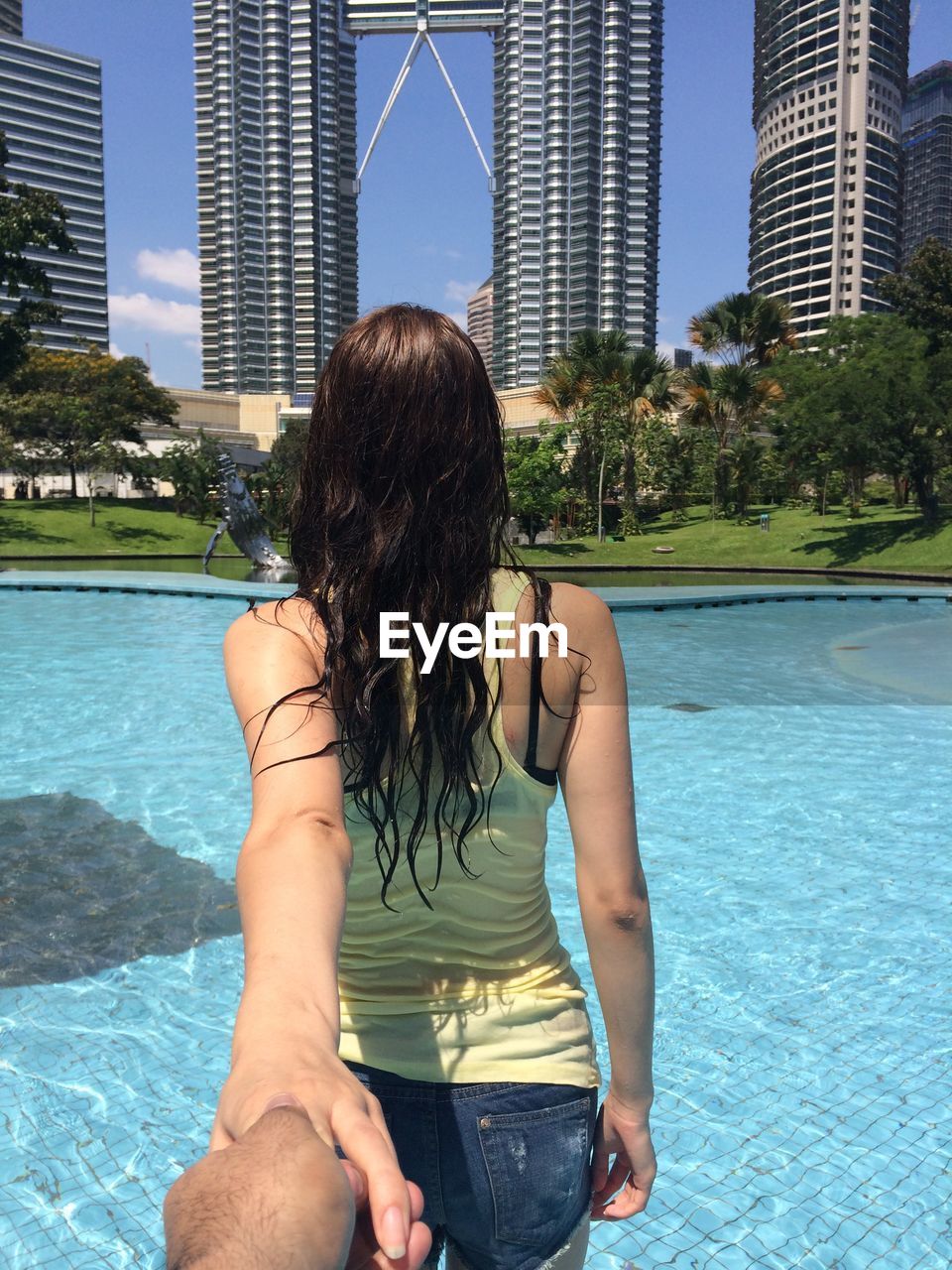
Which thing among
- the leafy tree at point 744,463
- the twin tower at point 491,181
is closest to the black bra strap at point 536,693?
the leafy tree at point 744,463

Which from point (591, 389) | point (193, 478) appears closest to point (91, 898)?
point (591, 389)

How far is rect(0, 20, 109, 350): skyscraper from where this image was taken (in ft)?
311

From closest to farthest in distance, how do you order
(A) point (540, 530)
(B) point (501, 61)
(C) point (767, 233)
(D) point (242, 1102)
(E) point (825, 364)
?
(D) point (242, 1102)
(E) point (825, 364)
(A) point (540, 530)
(B) point (501, 61)
(C) point (767, 233)

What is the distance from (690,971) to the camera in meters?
4.60

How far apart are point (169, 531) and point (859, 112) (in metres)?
95.7

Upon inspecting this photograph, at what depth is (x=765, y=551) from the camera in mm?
30016

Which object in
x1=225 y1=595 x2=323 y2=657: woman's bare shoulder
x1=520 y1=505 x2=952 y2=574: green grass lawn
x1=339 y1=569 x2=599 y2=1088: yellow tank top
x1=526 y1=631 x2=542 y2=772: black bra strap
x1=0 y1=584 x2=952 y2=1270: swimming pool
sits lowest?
x1=0 y1=584 x2=952 y2=1270: swimming pool

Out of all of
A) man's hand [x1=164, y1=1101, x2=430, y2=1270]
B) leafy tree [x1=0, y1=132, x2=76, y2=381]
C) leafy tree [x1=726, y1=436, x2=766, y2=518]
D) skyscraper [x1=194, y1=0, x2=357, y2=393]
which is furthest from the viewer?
skyscraper [x1=194, y1=0, x2=357, y2=393]

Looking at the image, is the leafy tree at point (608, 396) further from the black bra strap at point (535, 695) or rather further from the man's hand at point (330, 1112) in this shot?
the man's hand at point (330, 1112)

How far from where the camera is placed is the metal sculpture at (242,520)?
19.9 meters

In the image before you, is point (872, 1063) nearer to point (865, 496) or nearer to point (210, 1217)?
point (210, 1217)

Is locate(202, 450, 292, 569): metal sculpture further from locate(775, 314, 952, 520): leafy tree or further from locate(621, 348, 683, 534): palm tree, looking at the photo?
locate(621, 348, 683, 534): palm tree

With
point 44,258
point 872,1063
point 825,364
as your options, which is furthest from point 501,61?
point 872,1063

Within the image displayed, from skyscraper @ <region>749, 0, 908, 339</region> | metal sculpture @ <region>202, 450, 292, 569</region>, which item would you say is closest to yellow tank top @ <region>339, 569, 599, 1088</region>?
metal sculpture @ <region>202, 450, 292, 569</region>
